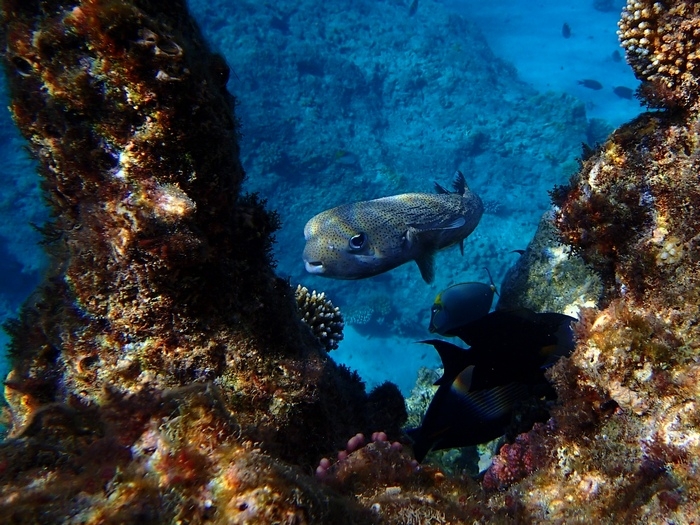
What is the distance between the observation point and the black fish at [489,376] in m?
3.03

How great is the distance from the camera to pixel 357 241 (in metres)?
4.08

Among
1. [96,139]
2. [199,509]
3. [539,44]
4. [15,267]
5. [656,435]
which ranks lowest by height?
[15,267]

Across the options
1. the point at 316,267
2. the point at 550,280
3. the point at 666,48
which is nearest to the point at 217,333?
the point at 316,267

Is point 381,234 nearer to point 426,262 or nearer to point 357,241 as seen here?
point 357,241

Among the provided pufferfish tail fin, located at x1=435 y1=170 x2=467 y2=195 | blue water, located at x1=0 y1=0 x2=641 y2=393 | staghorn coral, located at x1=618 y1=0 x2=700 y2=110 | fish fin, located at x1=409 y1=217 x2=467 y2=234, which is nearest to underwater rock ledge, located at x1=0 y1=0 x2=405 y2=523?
fish fin, located at x1=409 y1=217 x2=467 y2=234

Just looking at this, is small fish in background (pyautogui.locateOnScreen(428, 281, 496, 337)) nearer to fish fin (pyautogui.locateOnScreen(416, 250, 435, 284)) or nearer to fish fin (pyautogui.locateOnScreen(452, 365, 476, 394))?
fish fin (pyautogui.locateOnScreen(416, 250, 435, 284))

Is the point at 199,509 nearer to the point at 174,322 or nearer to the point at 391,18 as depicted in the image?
the point at 174,322

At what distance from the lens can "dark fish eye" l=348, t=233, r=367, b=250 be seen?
405cm

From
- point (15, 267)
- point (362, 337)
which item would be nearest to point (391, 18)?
point (362, 337)

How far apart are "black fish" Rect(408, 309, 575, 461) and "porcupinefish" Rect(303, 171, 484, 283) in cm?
136

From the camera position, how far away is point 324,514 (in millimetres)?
1553

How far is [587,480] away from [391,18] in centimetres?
3362

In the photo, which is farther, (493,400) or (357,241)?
(357,241)

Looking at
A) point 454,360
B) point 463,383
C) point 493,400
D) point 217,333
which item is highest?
point 217,333
